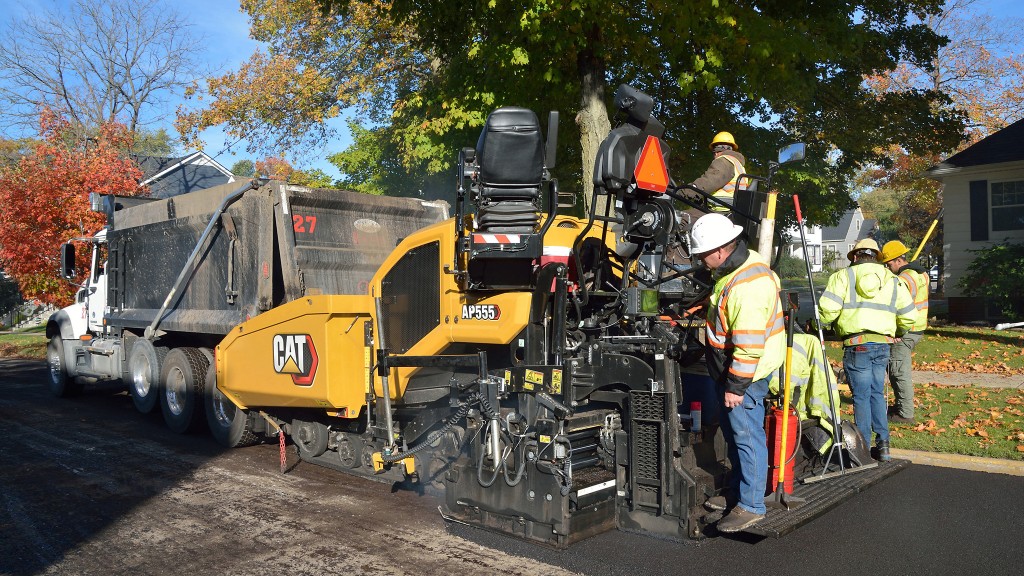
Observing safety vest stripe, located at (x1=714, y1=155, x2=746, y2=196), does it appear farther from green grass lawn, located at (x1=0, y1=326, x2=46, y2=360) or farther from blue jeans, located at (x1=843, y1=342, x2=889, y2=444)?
green grass lawn, located at (x1=0, y1=326, x2=46, y2=360)

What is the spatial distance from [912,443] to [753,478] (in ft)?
11.3

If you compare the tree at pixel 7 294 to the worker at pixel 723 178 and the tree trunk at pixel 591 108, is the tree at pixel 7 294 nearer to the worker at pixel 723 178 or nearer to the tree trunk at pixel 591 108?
the tree trunk at pixel 591 108

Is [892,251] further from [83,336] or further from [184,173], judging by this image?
[184,173]

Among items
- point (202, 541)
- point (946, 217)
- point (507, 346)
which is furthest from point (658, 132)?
point (946, 217)

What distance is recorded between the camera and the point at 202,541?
17.7 ft

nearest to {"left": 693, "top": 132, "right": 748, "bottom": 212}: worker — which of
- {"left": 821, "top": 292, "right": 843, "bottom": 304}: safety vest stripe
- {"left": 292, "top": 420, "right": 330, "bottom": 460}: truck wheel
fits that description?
{"left": 821, "top": 292, "right": 843, "bottom": 304}: safety vest stripe

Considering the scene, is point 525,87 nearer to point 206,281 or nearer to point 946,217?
point 206,281

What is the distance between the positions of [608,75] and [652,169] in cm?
954

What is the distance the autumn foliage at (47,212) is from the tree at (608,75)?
4.96 meters

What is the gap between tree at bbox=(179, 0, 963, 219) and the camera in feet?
35.0

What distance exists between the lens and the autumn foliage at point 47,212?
691 inches

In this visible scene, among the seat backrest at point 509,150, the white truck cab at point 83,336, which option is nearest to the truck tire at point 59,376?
the white truck cab at point 83,336

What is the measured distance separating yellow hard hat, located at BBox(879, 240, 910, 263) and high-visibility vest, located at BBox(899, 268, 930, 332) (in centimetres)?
20

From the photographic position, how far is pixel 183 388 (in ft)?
30.0
